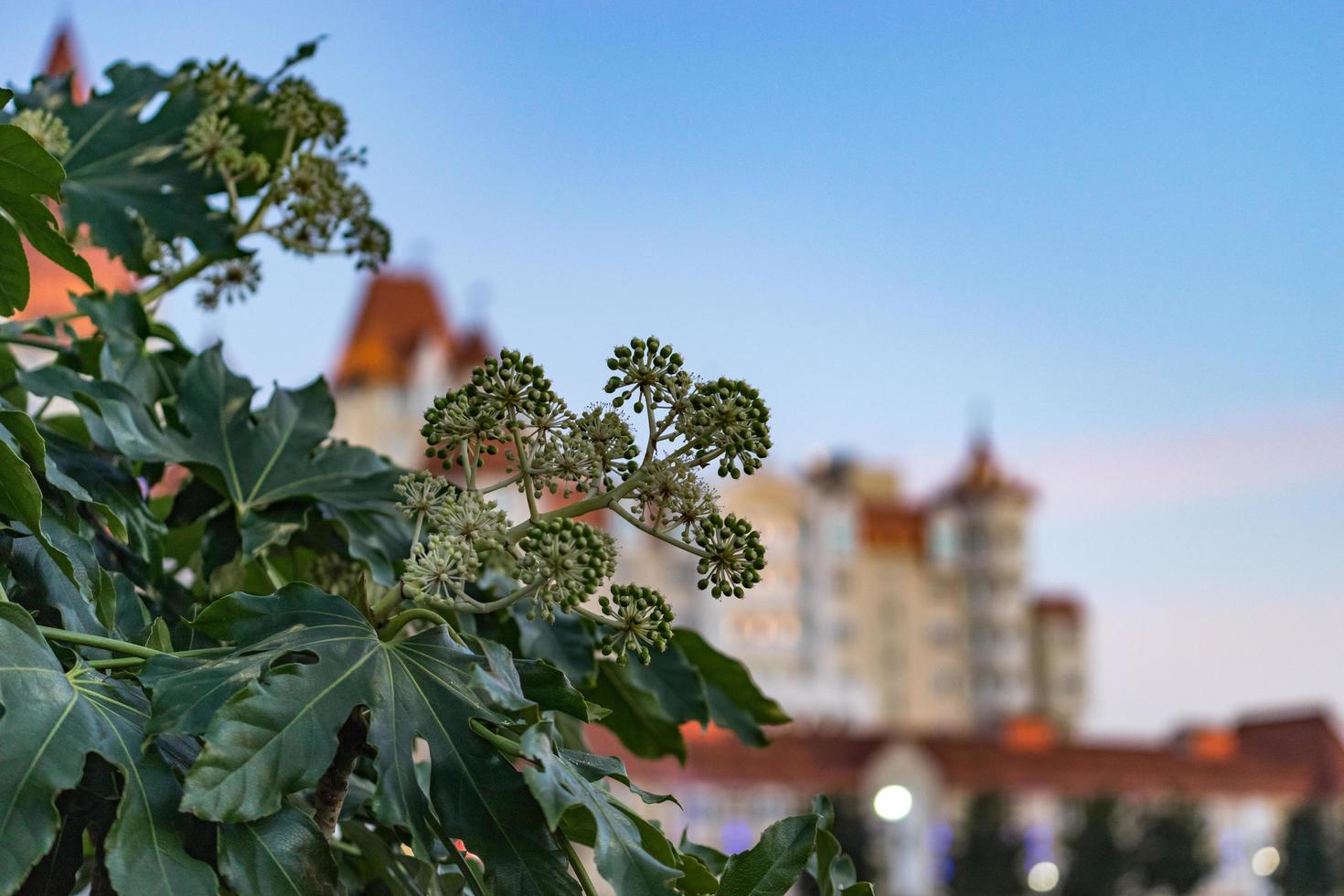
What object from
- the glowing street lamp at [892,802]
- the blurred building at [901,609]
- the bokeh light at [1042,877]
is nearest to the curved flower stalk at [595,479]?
the glowing street lamp at [892,802]

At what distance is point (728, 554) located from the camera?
1073 millimetres

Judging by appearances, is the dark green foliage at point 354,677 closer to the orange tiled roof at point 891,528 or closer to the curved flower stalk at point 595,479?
the curved flower stalk at point 595,479

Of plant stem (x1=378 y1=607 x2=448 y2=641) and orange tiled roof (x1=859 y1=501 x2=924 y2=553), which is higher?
orange tiled roof (x1=859 y1=501 x2=924 y2=553)

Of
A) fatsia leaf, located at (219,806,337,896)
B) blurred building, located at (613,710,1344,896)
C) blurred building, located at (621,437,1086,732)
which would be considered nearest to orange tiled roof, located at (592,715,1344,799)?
blurred building, located at (613,710,1344,896)

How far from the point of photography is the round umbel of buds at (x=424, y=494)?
1.11 m

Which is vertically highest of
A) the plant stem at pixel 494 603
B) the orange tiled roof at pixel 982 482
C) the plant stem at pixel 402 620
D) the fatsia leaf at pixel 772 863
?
the orange tiled roof at pixel 982 482

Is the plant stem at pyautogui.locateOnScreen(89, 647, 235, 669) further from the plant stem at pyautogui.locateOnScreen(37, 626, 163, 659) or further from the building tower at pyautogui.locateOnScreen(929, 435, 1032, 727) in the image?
the building tower at pyautogui.locateOnScreen(929, 435, 1032, 727)

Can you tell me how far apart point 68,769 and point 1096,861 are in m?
30.8

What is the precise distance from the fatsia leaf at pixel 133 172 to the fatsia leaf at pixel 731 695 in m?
0.70

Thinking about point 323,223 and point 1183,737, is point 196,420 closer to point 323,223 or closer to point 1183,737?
point 323,223

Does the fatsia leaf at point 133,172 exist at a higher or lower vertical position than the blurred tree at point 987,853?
higher

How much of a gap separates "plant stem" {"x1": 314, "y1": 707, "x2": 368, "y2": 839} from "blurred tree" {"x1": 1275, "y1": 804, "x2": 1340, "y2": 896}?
112ft

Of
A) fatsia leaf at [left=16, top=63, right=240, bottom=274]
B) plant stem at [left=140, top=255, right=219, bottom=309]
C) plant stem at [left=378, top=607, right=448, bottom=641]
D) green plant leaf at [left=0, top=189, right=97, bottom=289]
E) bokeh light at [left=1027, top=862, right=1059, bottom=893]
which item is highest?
fatsia leaf at [left=16, top=63, right=240, bottom=274]

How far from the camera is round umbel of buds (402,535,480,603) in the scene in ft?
3.40
